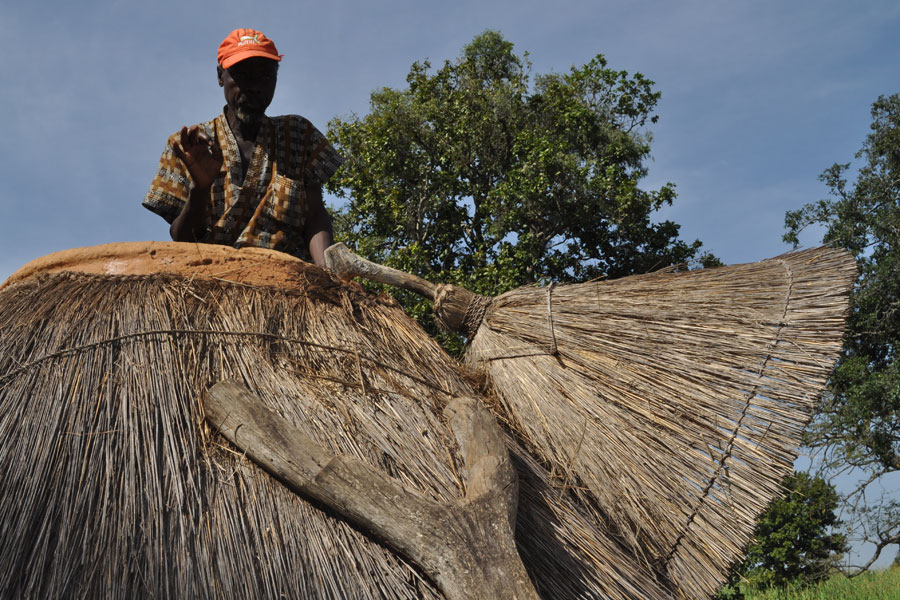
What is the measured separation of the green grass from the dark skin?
18.1 ft

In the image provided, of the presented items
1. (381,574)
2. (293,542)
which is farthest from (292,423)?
(381,574)

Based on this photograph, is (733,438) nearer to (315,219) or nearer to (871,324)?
(315,219)

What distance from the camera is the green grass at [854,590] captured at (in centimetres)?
665

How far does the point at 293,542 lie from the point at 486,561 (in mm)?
461

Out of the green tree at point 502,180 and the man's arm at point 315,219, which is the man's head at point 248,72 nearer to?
the man's arm at point 315,219

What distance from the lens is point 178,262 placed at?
8.54ft

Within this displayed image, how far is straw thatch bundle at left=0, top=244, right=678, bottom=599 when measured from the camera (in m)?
1.78

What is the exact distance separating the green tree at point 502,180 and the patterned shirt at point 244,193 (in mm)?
7042

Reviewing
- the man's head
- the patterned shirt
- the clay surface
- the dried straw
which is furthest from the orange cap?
the dried straw

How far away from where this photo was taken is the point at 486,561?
1785mm

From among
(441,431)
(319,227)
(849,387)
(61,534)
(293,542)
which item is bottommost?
(61,534)

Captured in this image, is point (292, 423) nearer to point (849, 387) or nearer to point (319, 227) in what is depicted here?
point (319, 227)

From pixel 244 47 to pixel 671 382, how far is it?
6.33ft

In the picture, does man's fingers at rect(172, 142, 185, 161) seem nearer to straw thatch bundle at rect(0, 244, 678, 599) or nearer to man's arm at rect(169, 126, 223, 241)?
man's arm at rect(169, 126, 223, 241)
